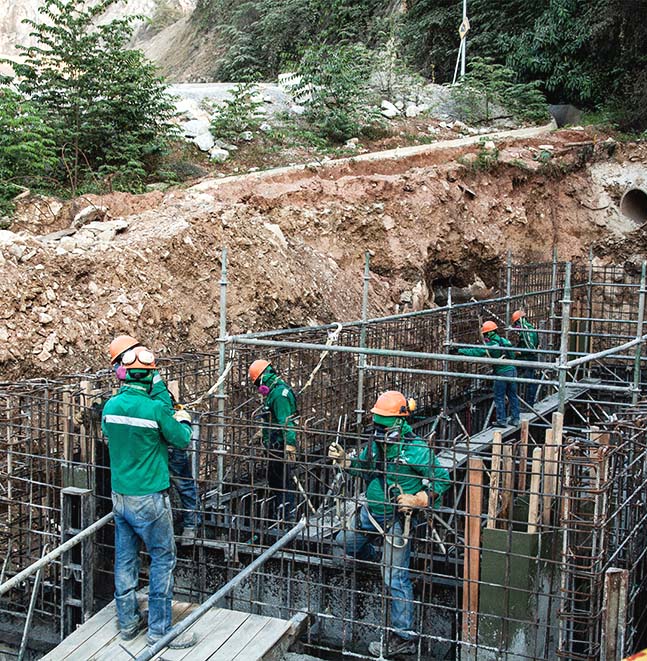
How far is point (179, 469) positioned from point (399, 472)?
2412 millimetres

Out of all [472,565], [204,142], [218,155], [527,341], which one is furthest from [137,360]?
[204,142]

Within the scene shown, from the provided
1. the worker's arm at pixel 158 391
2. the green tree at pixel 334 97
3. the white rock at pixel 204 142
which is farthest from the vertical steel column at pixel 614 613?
the green tree at pixel 334 97

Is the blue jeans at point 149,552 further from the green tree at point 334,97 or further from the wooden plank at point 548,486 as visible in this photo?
the green tree at point 334,97

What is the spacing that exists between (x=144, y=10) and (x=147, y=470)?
60821 millimetres

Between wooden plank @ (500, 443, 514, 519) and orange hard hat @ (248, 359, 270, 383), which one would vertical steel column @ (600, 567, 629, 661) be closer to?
wooden plank @ (500, 443, 514, 519)

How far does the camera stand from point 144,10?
58.7m

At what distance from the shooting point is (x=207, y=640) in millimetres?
5207

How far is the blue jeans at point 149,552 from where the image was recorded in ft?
16.9

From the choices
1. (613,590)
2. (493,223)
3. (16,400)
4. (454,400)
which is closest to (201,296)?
(16,400)

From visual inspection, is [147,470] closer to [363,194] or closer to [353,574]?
[353,574]

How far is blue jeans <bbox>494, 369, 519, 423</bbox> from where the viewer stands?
11430 mm

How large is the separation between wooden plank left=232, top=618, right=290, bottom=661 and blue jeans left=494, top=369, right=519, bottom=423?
6745 millimetres

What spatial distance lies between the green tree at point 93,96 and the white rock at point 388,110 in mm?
7391

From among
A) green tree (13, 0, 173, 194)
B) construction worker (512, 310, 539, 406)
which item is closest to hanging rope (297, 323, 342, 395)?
construction worker (512, 310, 539, 406)
